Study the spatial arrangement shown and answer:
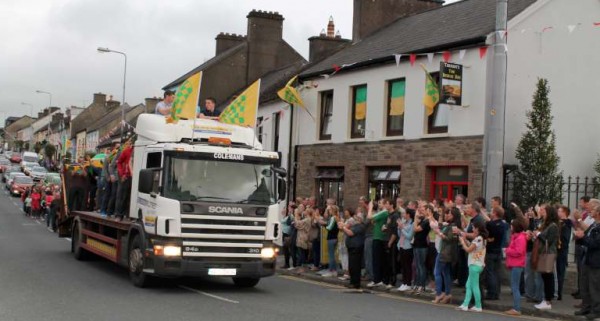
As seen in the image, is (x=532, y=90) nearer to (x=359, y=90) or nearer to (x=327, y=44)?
(x=359, y=90)

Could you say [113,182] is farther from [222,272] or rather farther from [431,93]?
[431,93]

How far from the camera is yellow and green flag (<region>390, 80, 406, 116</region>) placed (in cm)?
2198

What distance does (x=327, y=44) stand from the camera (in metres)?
31.7

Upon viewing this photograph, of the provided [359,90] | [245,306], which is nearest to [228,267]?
[245,306]

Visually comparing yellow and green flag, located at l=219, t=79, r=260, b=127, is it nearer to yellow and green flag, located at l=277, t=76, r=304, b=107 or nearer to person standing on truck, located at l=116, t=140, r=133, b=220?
person standing on truck, located at l=116, t=140, r=133, b=220

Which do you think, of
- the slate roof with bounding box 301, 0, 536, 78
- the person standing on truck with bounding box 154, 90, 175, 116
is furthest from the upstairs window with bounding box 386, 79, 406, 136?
the person standing on truck with bounding box 154, 90, 175, 116

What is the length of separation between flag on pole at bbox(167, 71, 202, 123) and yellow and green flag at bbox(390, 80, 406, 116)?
31.2 feet

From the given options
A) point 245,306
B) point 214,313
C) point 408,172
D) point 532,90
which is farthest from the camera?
point 408,172

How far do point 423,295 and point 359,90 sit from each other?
36.8 feet

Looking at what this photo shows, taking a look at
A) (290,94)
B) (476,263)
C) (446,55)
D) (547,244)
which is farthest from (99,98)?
(547,244)

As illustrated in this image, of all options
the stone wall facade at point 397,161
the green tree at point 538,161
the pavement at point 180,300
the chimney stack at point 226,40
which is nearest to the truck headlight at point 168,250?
the pavement at point 180,300

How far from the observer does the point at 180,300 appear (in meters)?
11.9

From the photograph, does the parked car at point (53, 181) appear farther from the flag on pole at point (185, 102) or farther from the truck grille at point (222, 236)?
the truck grille at point (222, 236)

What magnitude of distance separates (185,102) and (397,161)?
31.6ft
